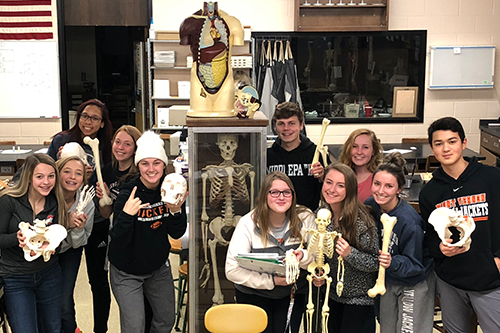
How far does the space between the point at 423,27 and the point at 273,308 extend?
5188 millimetres

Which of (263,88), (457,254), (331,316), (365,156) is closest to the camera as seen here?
(457,254)

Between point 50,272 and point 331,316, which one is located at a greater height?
point 50,272

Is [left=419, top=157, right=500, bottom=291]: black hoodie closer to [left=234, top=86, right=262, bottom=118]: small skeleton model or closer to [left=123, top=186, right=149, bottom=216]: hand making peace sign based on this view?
[left=234, top=86, right=262, bottom=118]: small skeleton model

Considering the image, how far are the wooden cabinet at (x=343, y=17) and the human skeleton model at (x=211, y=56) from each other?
404cm

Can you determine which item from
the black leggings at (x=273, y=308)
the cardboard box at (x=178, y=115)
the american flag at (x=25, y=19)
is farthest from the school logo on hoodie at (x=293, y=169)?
the american flag at (x=25, y=19)

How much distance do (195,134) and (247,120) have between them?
11.1 inches

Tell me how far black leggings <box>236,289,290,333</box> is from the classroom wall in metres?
4.50

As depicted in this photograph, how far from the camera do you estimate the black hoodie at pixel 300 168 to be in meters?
3.58

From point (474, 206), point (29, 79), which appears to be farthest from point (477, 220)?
point (29, 79)

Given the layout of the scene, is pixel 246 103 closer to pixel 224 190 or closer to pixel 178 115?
pixel 224 190

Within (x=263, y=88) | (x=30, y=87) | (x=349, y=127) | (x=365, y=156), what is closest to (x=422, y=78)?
(x=349, y=127)

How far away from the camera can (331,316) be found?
3.17 m

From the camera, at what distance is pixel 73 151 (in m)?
3.56

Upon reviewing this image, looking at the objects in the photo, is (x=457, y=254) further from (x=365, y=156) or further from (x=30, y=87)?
(x=30, y=87)
